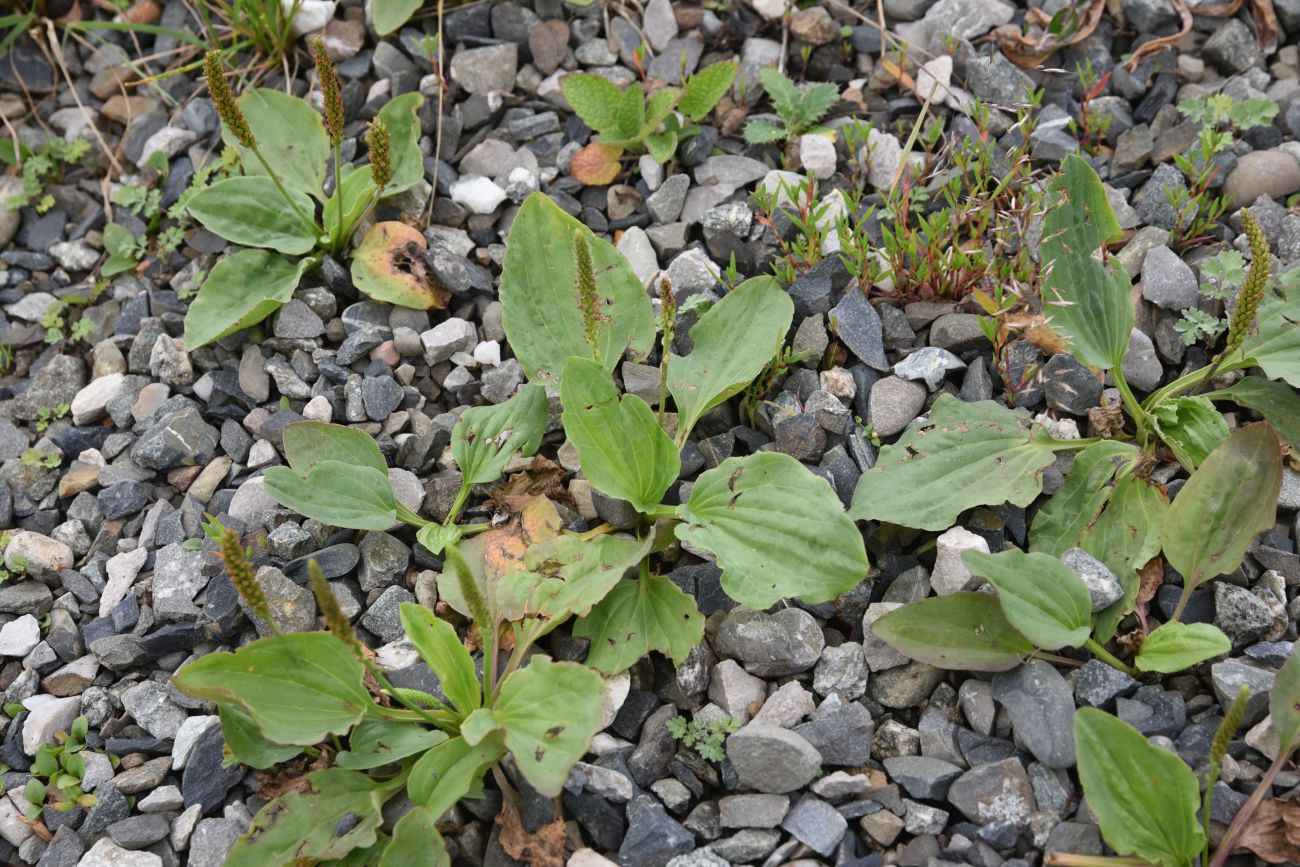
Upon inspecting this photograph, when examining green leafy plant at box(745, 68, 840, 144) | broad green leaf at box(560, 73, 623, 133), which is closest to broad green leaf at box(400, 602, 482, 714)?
broad green leaf at box(560, 73, 623, 133)

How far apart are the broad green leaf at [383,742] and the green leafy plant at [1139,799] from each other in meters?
1.56

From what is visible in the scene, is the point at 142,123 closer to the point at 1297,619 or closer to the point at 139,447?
the point at 139,447

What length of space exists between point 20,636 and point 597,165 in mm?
2511

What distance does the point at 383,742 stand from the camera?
2855 mm

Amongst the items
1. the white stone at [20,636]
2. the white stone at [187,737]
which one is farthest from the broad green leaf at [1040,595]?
the white stone at [20,636]

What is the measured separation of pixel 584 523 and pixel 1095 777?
1.58m

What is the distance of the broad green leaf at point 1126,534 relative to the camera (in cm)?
300

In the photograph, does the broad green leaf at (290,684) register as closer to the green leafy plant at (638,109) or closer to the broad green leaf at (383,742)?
the broad green leaf at (383,742)

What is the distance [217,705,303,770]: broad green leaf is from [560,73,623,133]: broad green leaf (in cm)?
240

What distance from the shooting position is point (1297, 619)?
3.02 meters

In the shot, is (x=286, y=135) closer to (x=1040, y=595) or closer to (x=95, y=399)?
(x=95, y=399)

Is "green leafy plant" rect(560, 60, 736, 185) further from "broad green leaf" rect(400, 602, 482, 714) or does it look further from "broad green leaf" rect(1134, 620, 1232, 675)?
"broad green leaf" rect(1134, 620, 1232, 675)

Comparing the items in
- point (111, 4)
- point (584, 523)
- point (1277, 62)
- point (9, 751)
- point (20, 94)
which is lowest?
point (9, 751)

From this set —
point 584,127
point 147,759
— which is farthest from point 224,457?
point 584,127
